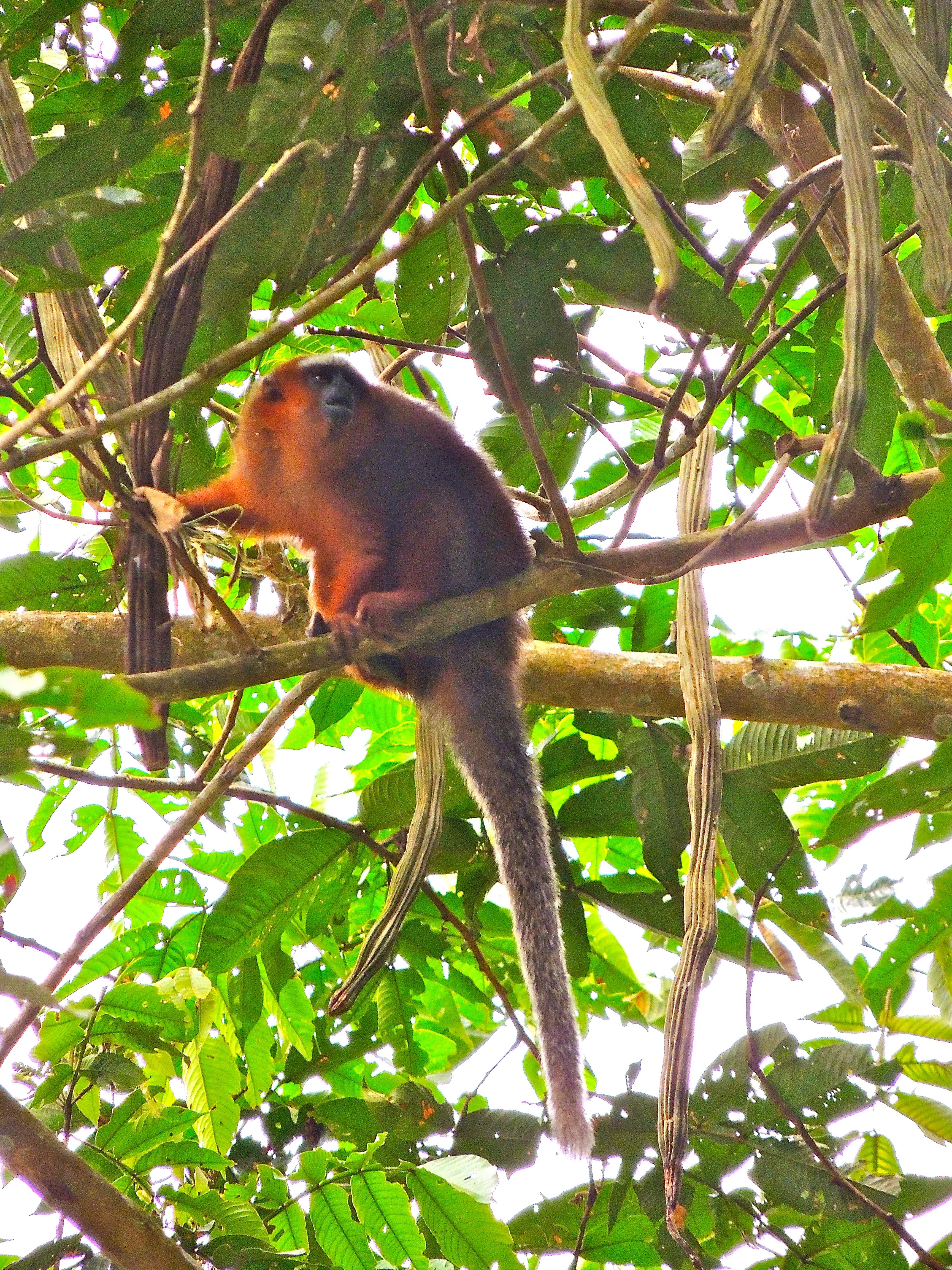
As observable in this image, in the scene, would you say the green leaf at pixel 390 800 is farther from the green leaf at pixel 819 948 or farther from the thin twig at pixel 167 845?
the green leaf at pixel 819 948

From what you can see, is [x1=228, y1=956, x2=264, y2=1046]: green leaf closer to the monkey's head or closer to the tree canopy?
the tree canopy

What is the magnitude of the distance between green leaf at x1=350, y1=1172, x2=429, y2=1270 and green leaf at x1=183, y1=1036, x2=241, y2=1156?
1.53 feet

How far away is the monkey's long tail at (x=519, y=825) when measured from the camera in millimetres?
2219

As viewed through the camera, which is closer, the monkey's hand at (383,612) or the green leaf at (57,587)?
the monkey's hand at (383,612)

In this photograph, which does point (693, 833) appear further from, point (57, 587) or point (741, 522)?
point (57, 587)

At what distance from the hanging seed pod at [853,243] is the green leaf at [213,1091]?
191 cm

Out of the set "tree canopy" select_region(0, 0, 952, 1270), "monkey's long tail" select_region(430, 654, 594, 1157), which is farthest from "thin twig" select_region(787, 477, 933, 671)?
"monkey's long tail" select_region(430, 654, 594, 1157)

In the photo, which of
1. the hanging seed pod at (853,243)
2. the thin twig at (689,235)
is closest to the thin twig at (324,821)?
the thin twig at (689,235)

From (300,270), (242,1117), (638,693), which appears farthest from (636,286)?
(242,1117)

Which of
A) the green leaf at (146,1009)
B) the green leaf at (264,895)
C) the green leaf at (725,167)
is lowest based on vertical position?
the green leaf at (146,1009)

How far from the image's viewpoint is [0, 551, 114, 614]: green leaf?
8.55ft

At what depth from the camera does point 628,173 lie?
931mm

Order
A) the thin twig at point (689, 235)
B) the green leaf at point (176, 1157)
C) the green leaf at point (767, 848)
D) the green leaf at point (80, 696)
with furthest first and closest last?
the green leaf at point (767, 848), the green leaf at point (176, 1157), the thin twig at point (689, 235), the green leaf at point (80, 696)

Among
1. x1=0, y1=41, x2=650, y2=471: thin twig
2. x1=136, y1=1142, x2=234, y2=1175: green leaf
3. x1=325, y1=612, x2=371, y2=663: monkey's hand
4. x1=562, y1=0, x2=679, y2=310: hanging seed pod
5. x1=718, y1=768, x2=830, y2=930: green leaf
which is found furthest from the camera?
x1=718, y1=768, x2=830, y2=930: green leaf
